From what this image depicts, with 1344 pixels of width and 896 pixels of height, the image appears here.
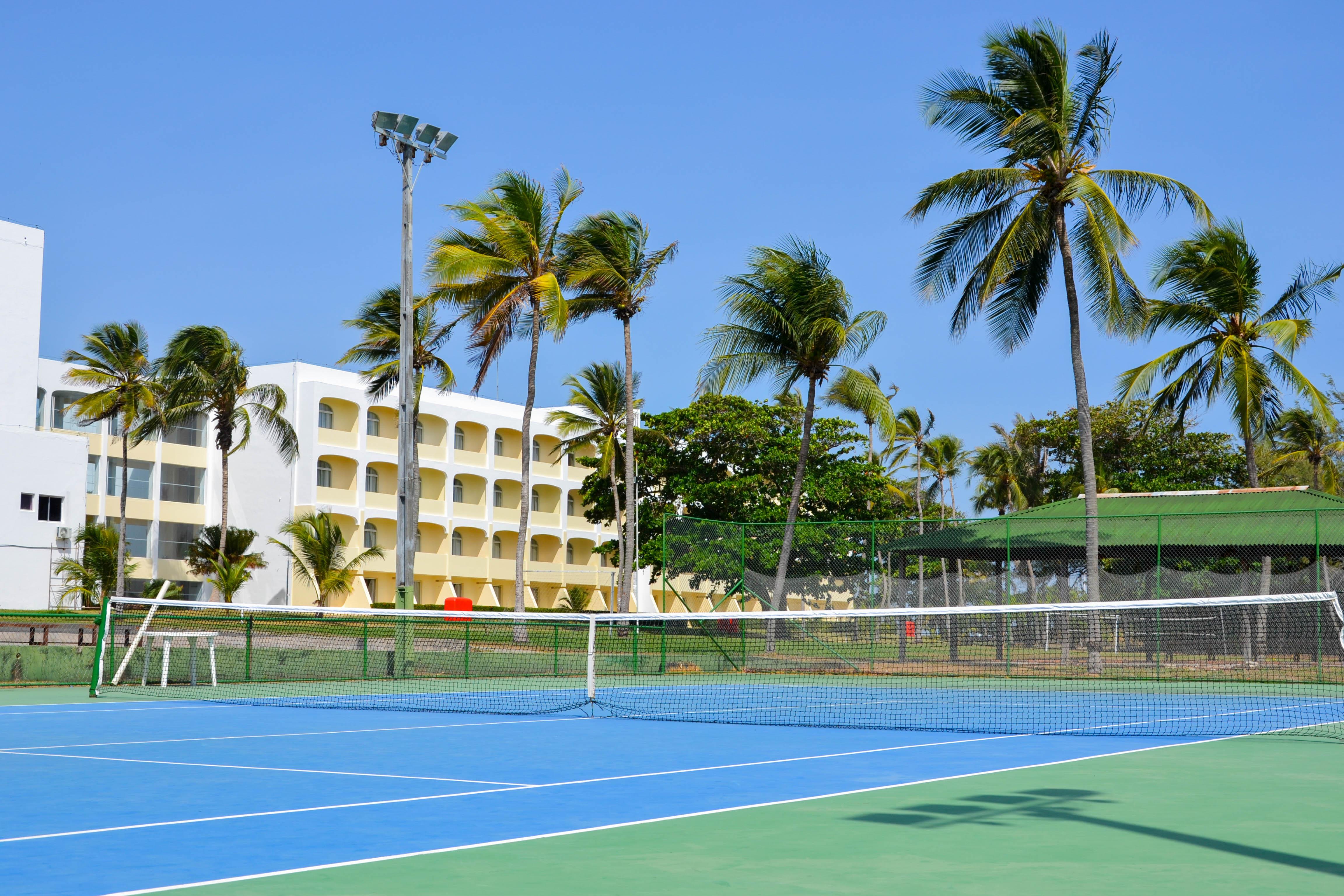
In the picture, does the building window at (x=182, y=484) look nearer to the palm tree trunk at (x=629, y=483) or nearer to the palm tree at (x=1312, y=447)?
the palm tree trunk at (x=629, y=483)

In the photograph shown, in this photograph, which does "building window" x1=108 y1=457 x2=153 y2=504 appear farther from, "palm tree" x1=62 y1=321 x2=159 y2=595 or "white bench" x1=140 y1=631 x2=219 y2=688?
"white bench" x1=140 y1=631 x2=219 y2=688

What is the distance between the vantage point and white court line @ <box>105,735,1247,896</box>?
5414 millimetres

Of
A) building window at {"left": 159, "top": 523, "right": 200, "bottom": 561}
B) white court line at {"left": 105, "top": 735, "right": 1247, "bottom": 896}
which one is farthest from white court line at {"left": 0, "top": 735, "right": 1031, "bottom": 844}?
building window at {"left": 159, "top": 523, "right": 200, "bottom": 561}

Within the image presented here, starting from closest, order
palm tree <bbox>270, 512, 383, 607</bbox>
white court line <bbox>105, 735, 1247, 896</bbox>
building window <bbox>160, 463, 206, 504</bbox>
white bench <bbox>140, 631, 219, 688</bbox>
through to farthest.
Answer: white court line <bbox>105, 735, 1247, 896</bbox> < white bench <bbox>140, 631, 219, 688</bbox> < palm tree <bbox>270, 512, 383, 607</bbox> < building window <bbox>160, 463, 206, 504</bbox>

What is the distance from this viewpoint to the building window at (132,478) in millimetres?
56531

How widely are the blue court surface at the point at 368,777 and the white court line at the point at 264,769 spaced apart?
0.11ft

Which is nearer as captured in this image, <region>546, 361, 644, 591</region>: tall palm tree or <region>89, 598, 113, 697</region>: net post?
<region>89, 598, 113, 697</region>: net post

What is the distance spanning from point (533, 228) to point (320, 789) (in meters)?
27.3

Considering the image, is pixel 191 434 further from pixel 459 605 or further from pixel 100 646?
pixel 100 646

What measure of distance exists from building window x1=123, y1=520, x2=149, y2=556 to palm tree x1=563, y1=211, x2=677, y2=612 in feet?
91.5

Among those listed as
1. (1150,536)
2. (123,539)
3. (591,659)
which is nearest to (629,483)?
(1150,536)

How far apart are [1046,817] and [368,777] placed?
14.6ft

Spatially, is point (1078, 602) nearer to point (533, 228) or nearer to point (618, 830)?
point (533, 228)

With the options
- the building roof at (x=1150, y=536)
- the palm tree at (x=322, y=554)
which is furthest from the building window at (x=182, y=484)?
the building roof at (x=1150, y=536)
